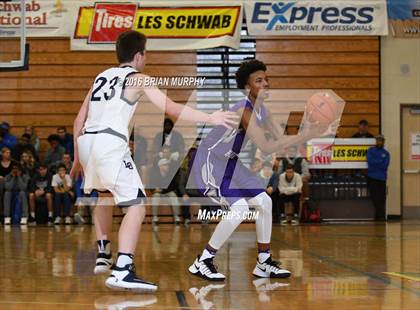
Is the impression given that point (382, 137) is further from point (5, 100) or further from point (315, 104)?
point (315, 104)

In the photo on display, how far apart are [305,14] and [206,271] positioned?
10.5m

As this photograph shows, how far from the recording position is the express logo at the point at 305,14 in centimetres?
1563

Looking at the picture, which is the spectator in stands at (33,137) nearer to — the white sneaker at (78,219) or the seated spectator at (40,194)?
the seated spectator at (40,194)

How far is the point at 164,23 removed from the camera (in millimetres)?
15414

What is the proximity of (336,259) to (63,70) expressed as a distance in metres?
9.93

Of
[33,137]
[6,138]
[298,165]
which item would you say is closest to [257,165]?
[298,165]

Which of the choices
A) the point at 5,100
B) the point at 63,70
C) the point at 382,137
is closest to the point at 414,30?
the point at 382,137

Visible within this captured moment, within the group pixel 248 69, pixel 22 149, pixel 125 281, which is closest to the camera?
pixel 125 281

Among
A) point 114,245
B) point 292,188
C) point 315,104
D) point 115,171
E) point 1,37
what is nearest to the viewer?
A: point 115,171

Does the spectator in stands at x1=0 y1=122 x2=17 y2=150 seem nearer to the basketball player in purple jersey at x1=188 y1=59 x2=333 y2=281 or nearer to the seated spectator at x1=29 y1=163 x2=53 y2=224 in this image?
the seated spectator at x1=29 y1=163 x2=53 y2=224

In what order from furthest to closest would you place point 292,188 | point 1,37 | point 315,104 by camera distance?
point 292,188 → point 1,37 → point 315,104

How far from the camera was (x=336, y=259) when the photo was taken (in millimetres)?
7812

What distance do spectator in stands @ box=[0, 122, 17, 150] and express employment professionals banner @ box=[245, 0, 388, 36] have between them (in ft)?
17.5

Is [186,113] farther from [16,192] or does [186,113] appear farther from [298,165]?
[298,165]
